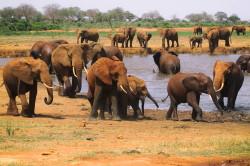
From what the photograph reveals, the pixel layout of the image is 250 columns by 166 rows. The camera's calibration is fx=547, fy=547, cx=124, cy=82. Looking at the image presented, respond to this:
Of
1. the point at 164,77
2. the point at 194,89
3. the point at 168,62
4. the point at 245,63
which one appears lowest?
the point at 164,77

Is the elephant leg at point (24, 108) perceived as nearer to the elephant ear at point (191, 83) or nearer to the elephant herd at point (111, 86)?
the elephant herd at point (111, 86)

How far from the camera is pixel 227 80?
16.2 m

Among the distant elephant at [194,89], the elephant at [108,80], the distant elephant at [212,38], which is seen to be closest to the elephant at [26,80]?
the elephant at [108,80]

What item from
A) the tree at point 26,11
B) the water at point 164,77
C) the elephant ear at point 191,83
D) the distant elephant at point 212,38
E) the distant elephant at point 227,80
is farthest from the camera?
the tree at point 26,11

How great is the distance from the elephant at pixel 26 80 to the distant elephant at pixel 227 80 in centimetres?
502

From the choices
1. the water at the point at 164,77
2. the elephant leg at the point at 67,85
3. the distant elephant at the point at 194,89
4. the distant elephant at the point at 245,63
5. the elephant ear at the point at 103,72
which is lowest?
the water at the point at 164,77

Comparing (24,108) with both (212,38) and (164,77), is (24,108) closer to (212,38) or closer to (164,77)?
(164,77)

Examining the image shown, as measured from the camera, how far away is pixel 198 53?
4212 centimetres

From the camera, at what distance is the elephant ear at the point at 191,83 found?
1362 cm

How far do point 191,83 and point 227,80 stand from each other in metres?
2.89

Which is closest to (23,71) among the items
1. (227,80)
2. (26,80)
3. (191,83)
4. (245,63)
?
(26,80)

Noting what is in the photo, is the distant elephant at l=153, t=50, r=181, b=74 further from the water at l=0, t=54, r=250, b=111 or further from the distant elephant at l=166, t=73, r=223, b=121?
the distant elephant at l=166, t=73, r=223, b=121

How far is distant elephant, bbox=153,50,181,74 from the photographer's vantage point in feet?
86.5

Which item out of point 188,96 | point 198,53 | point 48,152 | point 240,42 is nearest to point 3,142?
point 48,152
